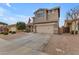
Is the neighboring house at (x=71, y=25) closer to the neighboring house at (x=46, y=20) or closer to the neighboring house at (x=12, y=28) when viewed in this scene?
the neighboring house at (x=46, y=20)

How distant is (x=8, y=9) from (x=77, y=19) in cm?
109

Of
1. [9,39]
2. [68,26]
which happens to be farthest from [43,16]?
[9,39]

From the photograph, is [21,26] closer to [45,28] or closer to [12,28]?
[12,28]

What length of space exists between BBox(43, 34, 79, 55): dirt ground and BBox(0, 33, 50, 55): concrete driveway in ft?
0.36

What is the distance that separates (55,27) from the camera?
275cm

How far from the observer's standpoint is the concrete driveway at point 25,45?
262 cm

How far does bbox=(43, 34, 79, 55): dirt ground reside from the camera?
8.51ft

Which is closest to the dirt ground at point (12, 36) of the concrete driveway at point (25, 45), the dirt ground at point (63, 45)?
the concrete driveway at point (25, 45)

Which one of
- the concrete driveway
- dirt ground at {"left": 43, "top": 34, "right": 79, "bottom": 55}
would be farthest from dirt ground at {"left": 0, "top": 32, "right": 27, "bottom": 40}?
dirt ground at {"left": 43, "top": 34, "right": 79, "bottom": 55}

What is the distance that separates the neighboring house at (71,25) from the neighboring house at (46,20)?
0.16 meters

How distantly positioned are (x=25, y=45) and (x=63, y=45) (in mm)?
594

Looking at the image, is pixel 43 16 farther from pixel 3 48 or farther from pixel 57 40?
pixel 3 48

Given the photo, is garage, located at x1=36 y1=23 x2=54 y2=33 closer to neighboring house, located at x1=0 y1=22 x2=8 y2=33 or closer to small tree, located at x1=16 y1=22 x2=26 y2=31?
small tree, located at x1=16 y1=22 x2=26 y2=31
